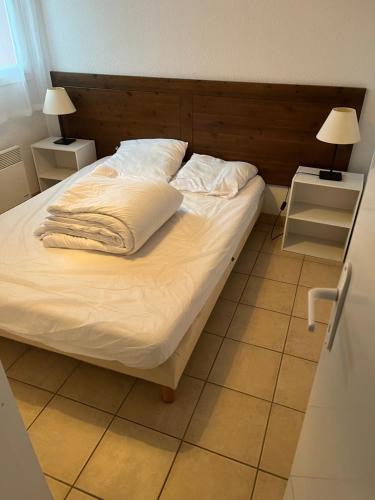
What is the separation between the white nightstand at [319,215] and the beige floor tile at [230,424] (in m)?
1.41

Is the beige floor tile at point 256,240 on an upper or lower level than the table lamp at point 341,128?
lower

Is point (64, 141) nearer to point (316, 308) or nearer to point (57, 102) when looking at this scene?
point (57, 102)

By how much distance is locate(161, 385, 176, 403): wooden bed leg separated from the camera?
5.59ft

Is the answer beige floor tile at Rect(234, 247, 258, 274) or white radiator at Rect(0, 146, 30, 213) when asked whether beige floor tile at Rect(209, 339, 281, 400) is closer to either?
beige floor tile at Rect(234, 247, 258, 274)

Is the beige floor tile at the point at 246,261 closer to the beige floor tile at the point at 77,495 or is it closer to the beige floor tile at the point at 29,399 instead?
the beige floor tile at the point at 29,399

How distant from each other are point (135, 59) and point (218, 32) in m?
0.73

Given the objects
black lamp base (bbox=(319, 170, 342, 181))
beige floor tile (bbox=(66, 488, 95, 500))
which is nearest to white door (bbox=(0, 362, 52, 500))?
beige floor tile (bbox=(66, 488, 95, 500))

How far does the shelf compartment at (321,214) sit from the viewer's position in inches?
103

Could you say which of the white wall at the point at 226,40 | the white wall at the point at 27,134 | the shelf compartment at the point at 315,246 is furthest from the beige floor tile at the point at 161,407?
the white wall at the point at 27,134

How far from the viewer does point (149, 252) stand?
6.54ft

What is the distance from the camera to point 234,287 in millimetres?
2479

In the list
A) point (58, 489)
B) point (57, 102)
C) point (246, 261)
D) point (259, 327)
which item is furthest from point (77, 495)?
point (57, 102)

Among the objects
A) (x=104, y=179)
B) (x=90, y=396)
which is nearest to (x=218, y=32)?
(x=104, y=179)

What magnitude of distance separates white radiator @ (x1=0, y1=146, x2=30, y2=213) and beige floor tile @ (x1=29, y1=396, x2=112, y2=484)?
81.0 inches
